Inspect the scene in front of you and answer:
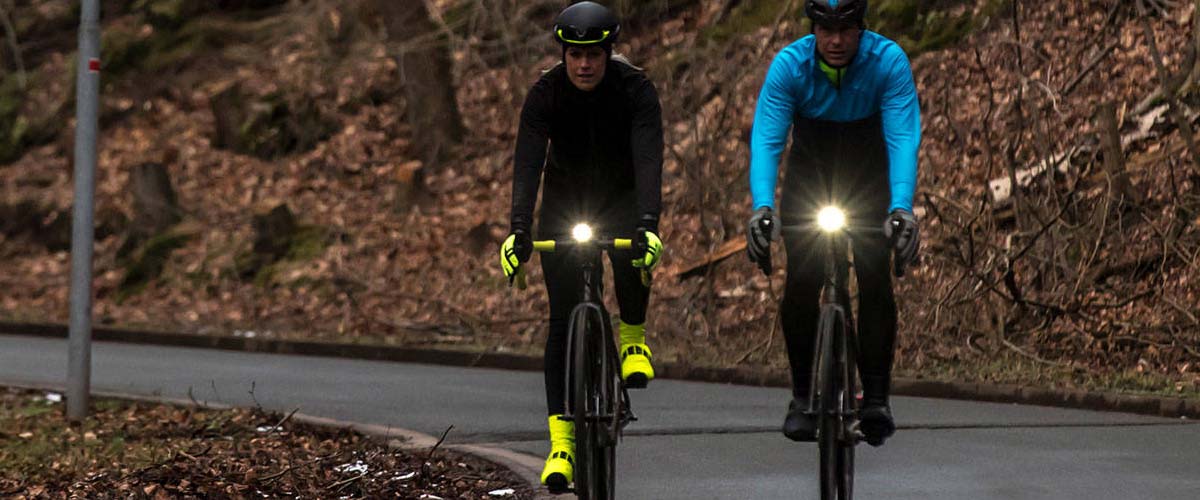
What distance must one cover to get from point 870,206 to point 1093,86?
42.9 feet

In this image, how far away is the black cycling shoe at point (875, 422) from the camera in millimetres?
7582

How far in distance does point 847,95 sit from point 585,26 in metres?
1.03

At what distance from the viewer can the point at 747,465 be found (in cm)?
1020

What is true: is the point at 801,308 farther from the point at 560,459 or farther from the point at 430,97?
the point at 430,97

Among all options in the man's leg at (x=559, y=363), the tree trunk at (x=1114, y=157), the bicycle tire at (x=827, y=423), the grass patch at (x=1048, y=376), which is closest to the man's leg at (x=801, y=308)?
the bicycle tire at (x=827, y=423)

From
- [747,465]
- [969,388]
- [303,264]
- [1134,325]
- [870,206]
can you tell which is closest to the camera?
[870,206]

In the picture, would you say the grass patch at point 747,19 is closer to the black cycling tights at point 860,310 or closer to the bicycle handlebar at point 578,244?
the black cycling tights at point 860,310

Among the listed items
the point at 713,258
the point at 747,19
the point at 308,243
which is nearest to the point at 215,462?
the point at 713,258

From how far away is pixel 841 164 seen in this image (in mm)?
7766

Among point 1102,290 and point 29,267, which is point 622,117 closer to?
point 1102,290

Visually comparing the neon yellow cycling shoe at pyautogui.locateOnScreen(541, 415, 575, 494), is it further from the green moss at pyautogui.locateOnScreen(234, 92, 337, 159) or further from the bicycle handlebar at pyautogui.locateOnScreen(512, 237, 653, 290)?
the green moss at pyautogui.locateOnScreen(234, 92, 337, 159)

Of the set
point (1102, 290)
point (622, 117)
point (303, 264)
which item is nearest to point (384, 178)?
point (303, 264)

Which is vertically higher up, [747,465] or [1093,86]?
[1093,86]

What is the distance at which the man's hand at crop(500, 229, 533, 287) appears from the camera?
7.58 metres
